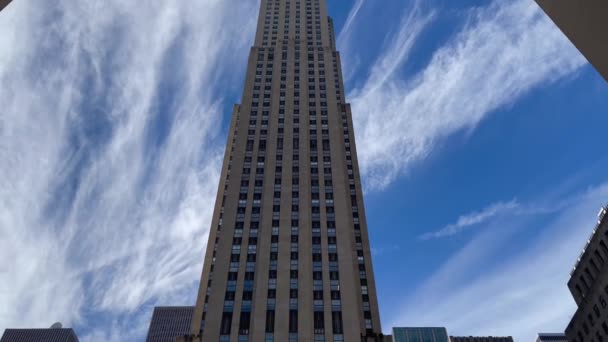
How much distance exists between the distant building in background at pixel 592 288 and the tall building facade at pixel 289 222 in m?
43.8

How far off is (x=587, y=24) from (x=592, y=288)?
95.0 m

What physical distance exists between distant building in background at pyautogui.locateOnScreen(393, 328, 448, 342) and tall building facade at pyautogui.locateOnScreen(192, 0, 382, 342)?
131 metres

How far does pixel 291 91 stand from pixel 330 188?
3051cm

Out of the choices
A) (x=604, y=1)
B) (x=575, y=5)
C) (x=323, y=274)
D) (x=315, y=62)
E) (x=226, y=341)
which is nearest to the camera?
(x=604, y=1)

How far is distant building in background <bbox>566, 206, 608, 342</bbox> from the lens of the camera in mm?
76125

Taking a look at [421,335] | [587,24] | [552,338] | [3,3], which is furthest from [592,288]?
[421,335]

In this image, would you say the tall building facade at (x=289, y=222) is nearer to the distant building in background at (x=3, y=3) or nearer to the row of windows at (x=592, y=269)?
the row of windows at (x=592, y=269)

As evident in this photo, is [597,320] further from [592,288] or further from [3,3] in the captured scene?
[3,3]

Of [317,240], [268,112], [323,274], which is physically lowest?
[323,274]

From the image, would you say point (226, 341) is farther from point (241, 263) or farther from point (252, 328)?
point (241, 263)

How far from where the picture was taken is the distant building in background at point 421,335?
634 feet

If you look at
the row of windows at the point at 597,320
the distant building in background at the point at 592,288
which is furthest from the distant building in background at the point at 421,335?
the row of windows at the point at 597,320

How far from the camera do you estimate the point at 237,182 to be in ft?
259

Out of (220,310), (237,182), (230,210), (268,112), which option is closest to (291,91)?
(268,112)
